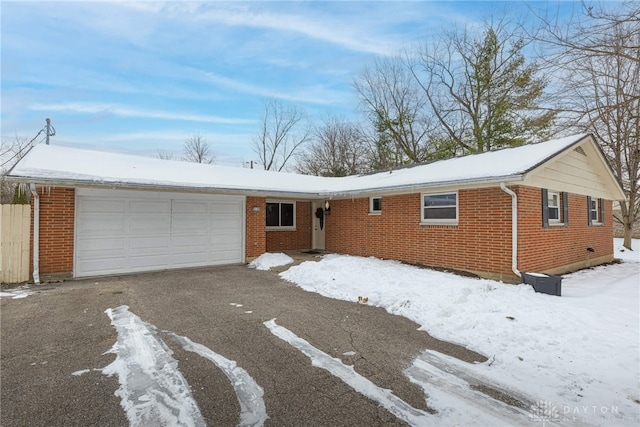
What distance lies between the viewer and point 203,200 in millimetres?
10266

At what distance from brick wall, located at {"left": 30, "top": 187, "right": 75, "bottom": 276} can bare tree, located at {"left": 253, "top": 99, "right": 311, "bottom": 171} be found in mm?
23178

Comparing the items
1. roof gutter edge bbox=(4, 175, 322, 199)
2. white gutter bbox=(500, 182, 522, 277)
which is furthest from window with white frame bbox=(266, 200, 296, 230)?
white gutter bbox=(500, 182, 522, 277)

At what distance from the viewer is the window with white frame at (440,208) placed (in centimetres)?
872

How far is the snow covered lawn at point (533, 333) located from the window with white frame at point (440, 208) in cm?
163

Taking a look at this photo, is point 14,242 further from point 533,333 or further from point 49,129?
point 49,129

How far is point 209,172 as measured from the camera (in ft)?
38.8

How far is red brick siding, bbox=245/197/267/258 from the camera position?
11141mm

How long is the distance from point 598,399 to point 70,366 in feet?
17.3

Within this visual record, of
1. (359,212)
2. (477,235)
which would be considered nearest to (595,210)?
(477,235)

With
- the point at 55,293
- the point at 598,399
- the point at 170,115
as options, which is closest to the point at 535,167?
the point at 598,399

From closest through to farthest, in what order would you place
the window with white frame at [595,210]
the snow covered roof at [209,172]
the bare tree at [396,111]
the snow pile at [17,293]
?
the snow pile at [17,293], the snow covered roof at [209,172], the window with white frame at [595,210], the bare tree at [396,111]

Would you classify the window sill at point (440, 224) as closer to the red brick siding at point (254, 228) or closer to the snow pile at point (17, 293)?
the red brick siding at point (254, 228)

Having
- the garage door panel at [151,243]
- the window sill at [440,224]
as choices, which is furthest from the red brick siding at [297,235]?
the window sill at [440,224]

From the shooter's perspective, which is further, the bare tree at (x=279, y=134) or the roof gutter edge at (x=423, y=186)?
the bare tree at (x=279, y=134)
